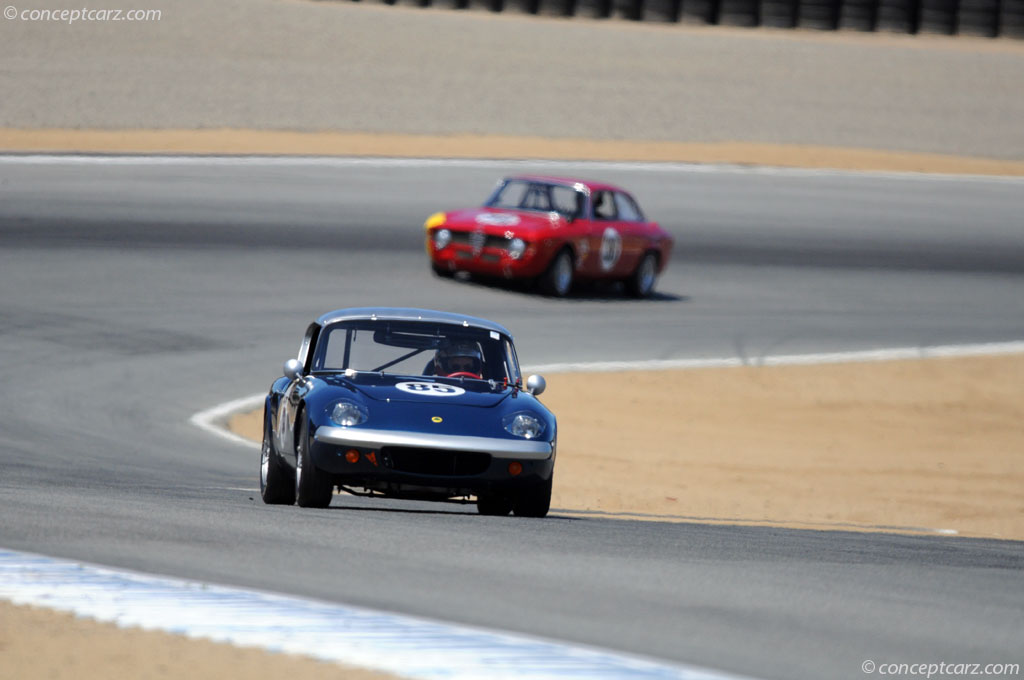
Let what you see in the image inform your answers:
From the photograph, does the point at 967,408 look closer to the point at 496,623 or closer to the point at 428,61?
the point at 496,623

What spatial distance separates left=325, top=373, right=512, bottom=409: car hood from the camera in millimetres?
7926

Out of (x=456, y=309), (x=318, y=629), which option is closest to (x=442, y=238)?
(x=456, y=309)

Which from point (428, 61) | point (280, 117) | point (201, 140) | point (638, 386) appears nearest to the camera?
point (638, 386)

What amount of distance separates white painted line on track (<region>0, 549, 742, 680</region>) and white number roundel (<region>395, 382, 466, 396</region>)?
2.95 metres

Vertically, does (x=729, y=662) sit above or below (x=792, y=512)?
above

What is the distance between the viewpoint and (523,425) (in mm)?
7961

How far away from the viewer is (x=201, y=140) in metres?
28.6

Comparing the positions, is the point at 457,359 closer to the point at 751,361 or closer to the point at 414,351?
the point at 414,351

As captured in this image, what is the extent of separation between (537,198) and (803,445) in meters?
7.40

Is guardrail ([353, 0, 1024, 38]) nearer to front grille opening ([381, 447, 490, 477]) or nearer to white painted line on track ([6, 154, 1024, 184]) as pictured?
white painted line on track ([6, 154, 1024, 184])

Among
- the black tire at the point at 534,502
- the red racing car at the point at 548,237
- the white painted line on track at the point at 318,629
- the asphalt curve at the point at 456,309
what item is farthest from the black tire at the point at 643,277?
the white painted line on track at the point at 318,629

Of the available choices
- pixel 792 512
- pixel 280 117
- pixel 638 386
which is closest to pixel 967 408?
pixel 638 386

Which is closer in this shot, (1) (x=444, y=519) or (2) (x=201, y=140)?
(1) (x=444, y=519)

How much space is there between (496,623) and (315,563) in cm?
106
